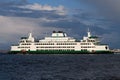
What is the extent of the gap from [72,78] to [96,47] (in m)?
116

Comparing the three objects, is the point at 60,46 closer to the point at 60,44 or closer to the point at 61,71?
the point at 60,44

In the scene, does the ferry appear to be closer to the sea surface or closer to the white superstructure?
the white superstructure

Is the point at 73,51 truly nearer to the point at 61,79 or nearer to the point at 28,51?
the point at 28,51

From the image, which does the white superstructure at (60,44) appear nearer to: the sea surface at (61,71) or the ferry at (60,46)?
the ferry at (60,46)

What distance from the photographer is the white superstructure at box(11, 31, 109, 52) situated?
518 feet

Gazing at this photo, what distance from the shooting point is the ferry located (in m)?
158

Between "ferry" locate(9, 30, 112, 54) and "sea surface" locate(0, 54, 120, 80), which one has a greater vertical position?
"ferry" locate(9, 30, 112, 54)

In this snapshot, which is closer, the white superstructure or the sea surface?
the sea surface

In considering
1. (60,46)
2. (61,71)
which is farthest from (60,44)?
(61,71)

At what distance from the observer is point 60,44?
15912 centimetres

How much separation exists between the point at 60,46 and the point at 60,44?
0.91 meters

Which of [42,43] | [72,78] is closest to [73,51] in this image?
[42,43]

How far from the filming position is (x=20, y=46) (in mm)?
163250

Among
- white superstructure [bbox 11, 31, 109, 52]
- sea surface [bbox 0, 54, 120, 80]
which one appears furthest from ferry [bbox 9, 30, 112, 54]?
sea surface [bbox 0, 54, 120, 80]
